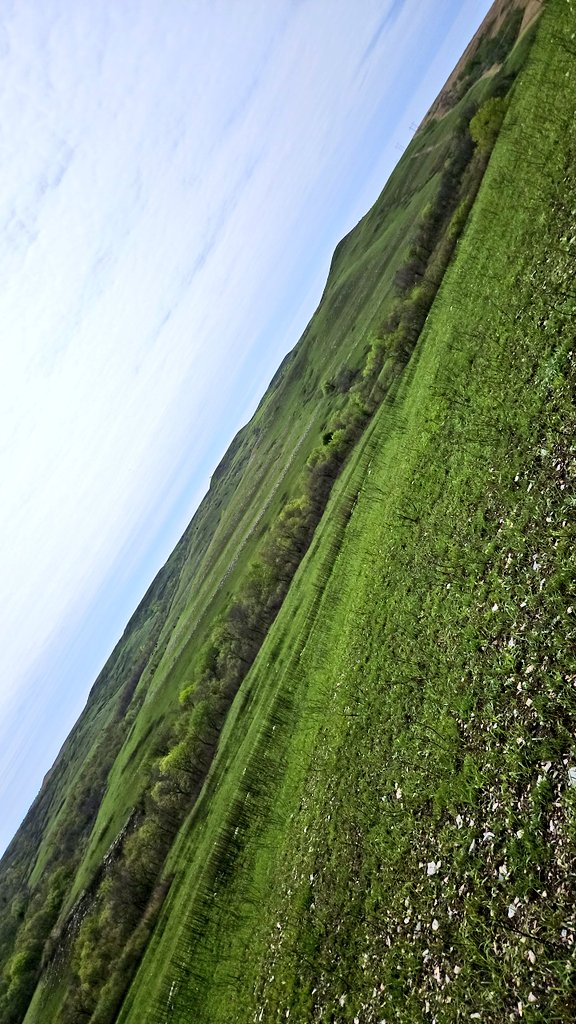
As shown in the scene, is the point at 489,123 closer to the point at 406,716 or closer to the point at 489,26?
the point at 406,716

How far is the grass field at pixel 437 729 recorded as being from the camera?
14594 millimetres

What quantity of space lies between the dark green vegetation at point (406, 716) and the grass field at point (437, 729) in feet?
0.41

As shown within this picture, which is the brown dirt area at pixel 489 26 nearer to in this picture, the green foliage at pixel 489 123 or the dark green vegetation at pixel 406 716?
the green foliage at pixel 489 123

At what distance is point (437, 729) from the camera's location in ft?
70.2

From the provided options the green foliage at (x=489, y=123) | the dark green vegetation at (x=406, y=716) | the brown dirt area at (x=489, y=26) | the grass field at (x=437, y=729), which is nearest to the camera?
the grass field at (x=437, y=729)

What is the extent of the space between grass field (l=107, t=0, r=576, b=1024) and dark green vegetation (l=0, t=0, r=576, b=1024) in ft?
0.41

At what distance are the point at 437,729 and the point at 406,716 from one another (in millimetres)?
3715

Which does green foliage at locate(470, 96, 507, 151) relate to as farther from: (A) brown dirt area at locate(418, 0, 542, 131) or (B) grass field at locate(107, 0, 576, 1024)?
(A) brown dirt area at locate(418, 0, 542, 131)

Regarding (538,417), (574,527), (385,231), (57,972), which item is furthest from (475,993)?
(385,231)

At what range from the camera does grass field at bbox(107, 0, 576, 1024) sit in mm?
14594

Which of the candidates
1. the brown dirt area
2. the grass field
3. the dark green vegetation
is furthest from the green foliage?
the brown dirt area

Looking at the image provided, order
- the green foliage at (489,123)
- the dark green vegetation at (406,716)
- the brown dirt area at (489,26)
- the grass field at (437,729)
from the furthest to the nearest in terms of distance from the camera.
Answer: the brown dirt area at (489,26) → the green foliage at (489,123) → the dark green vegetation at (406,716) → the grass field at (437,729)

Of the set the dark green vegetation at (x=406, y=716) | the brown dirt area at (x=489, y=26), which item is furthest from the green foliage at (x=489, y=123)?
the brown dirt area at (x=489, y=26)

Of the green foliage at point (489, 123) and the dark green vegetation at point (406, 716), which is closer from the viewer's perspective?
the dark green vegetation at point (406, 716)
